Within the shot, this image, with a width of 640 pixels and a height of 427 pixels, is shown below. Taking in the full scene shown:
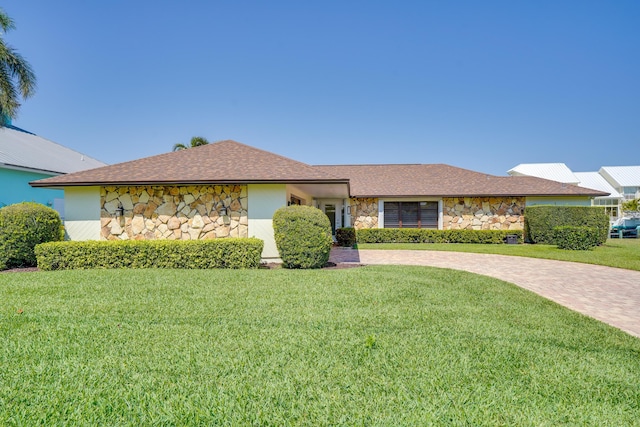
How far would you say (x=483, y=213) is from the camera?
64.5 feet

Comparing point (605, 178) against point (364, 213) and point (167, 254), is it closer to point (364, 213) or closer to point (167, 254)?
point (364, 213)

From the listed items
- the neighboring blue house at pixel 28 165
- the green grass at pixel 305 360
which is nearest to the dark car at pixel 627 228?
the green grass at pixel 305 360

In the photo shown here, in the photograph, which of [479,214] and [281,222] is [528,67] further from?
[281,222]

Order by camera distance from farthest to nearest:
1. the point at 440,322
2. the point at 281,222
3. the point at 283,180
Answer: the point at 283,180, the point at 281,222, the point at 440,322

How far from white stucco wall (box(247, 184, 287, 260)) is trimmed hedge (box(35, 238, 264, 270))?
1.52 meters

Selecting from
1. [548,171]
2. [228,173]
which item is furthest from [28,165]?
[548,171]

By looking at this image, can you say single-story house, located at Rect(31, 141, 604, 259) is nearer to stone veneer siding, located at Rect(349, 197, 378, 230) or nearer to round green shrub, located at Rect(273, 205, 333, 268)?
round green shrub, located at Rect(273, 205, 333, 268)

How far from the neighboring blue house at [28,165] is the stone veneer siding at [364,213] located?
17415 millimetres

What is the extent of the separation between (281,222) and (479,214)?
14887 millimetres

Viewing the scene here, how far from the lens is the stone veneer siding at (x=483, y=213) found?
19.5 metres

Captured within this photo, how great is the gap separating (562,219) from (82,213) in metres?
21.4

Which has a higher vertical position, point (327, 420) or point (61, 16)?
point (61, 16)

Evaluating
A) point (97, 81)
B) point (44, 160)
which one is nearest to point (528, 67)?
point (97, 81)

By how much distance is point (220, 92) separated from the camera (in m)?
16.8
